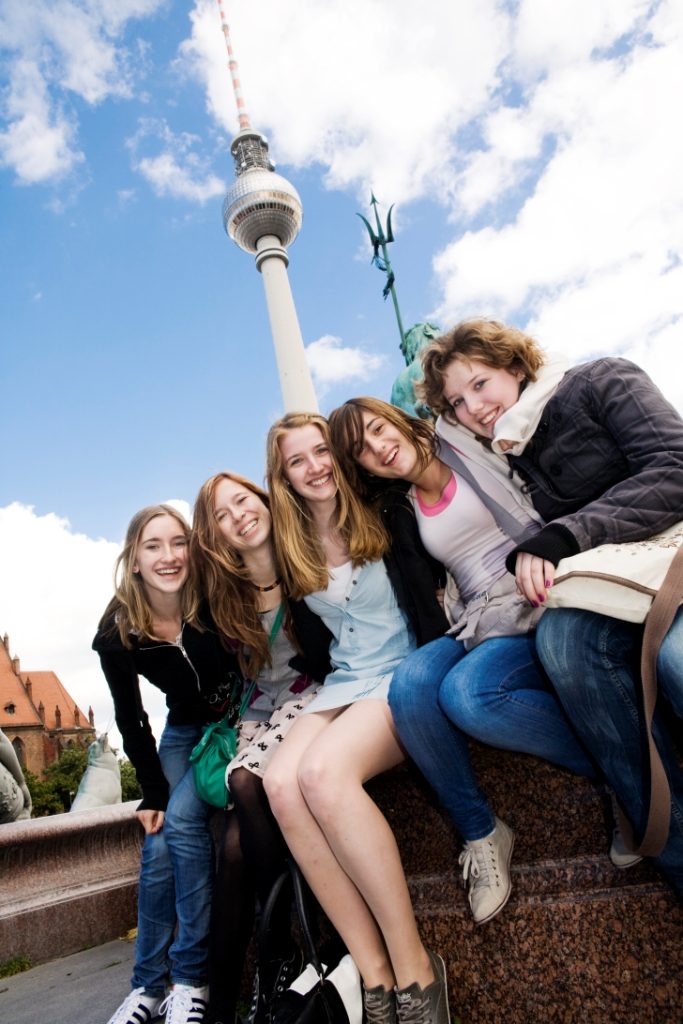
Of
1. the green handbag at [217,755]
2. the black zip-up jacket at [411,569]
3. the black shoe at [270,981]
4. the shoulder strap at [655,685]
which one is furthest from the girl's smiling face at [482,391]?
the black shoe at [270,981]

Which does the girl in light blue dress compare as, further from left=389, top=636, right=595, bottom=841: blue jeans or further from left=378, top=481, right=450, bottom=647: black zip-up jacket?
left=389, top=636, right=595, bottom=841: blue jeans

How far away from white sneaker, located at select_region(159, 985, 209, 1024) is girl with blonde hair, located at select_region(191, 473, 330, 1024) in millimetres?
339

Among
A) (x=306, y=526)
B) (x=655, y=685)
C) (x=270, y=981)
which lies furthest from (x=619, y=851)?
(x=306, y=526)

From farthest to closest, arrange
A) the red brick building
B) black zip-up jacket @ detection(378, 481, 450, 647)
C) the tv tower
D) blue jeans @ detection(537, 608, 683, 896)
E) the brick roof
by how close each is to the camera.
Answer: the brick roof, the red brick building, the tv tower, black zip-up jacket @ detection(378, 481, 450, 647), blue jeans @ detection(537, 608, 683, 896)

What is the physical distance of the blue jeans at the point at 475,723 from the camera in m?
2.04

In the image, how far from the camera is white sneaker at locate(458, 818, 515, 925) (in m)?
2.05

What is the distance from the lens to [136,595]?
3.09 metres

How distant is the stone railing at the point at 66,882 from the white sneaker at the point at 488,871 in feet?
10.9

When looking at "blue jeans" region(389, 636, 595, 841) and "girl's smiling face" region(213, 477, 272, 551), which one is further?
"girl's smiling face" region(213, 477, 272, 551)

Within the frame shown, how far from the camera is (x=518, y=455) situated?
93.8 inches

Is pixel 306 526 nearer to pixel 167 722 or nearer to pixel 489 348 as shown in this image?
pixel 489 348

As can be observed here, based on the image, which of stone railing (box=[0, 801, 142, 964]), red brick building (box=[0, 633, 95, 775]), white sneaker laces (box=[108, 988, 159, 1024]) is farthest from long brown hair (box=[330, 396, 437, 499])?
red brick building (box=[0, 633, 95, 775])

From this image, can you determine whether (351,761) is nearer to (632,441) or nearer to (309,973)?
(309,973)

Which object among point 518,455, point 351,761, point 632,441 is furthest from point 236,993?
point 632,441
